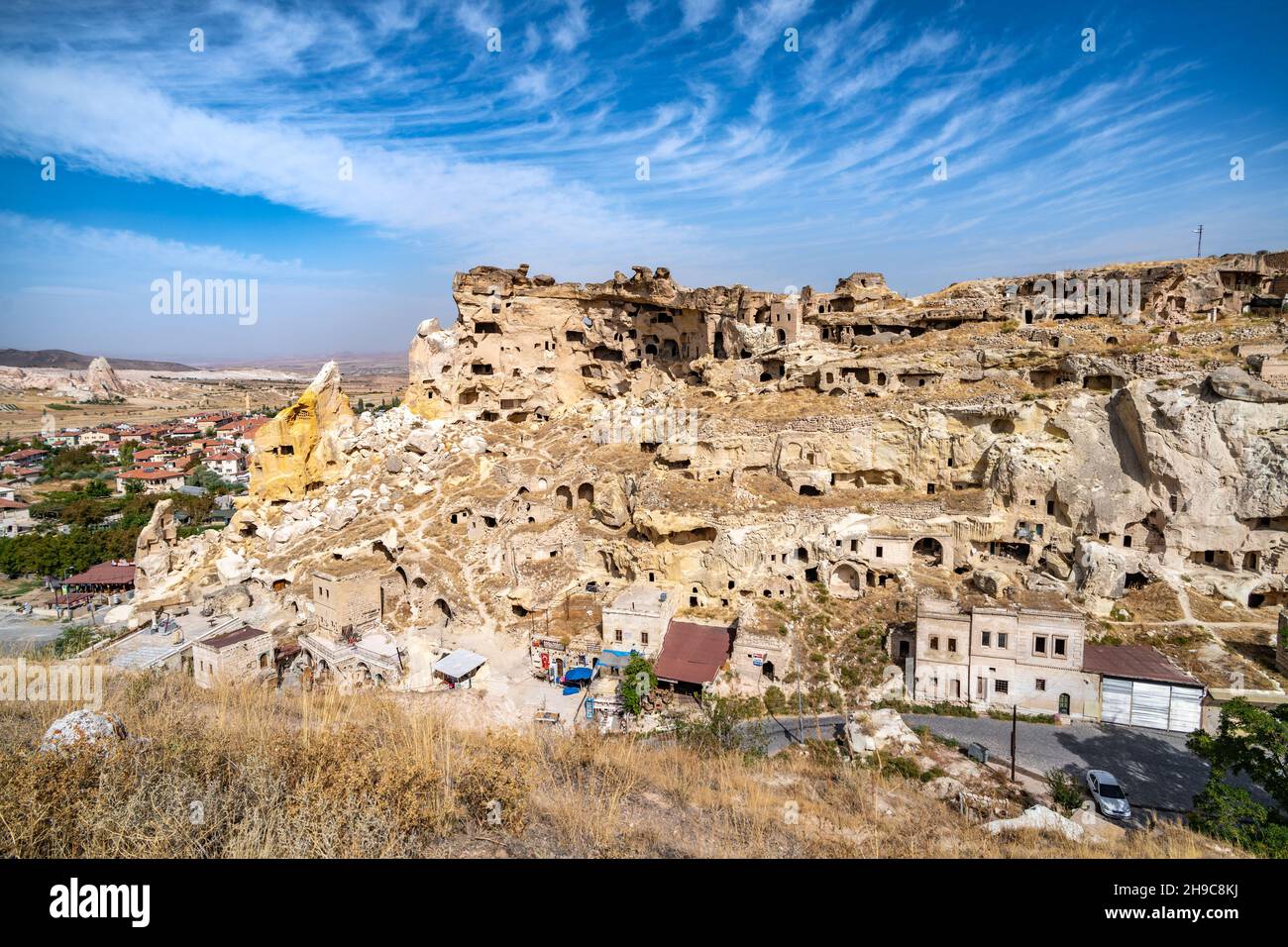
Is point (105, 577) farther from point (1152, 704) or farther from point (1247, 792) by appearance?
point (1247, 792)

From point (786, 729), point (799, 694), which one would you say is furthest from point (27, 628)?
point (799, 694)

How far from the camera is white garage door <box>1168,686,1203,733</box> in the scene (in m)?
16.2

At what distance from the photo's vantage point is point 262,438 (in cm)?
2992

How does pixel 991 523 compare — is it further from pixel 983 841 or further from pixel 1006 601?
pixel 983 841

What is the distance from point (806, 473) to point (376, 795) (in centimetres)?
2180

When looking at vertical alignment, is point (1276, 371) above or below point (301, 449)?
above

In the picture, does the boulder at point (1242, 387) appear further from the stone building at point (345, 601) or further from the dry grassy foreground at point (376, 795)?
the stone building at point (345, 601)

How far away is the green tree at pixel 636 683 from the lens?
1741 cm

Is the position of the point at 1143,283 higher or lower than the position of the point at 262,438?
higher

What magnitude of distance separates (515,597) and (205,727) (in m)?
17.0

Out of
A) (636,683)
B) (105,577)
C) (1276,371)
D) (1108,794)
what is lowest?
(105,577)

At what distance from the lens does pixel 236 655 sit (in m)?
17.9
